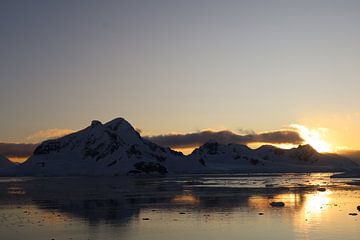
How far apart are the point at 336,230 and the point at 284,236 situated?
312cm

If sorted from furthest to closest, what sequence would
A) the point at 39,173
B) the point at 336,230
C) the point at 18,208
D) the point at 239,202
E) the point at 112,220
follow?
1. the point at 39,173
2. the point at 239,202
3. the point at 18,208
4. the point at 112,220
5. the point at 336,230

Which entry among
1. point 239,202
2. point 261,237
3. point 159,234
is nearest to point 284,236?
point 261,237

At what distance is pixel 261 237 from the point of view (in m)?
25.4

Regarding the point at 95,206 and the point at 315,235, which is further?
the point at 95,206

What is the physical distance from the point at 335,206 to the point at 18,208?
23853 mm

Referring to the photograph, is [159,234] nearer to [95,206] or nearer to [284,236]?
[284,236]

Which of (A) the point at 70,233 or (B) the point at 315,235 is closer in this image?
(B) the point at 315,235

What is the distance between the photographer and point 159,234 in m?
26.8

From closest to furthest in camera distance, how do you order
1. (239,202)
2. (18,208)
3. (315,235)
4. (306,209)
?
(315,235)
(306,209)
(18,208)
(239,202)

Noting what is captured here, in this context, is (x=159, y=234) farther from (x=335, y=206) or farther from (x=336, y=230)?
(x=335, y=206)

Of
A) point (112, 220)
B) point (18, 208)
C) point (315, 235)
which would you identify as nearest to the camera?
point (315, 235)

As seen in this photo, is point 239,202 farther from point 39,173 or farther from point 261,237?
point 39,173

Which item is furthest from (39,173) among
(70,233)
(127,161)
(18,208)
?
(70,233)

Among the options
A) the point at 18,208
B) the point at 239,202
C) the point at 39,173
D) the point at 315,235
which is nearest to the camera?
the point at 315,235
